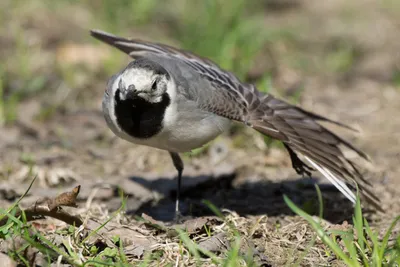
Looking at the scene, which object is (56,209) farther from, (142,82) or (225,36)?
(225,36)

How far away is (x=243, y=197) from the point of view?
6832 mm

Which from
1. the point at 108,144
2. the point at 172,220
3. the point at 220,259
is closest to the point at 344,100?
the point at 108,144

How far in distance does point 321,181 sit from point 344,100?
2.70 metres

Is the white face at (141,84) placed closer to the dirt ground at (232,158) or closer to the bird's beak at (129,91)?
the bird's beak at (129,91)

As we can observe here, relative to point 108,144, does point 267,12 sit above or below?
above

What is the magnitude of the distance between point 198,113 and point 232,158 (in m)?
1.93

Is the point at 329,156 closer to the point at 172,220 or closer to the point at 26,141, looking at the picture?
the point at 172,220

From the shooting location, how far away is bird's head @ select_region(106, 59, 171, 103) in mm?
5336

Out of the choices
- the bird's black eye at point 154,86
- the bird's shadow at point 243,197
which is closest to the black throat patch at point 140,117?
the bird's black eye at point 154,86

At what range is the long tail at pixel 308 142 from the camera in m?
5.95

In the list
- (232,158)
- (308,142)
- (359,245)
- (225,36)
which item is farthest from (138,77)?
(225,36)

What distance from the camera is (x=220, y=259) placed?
465 centimetres

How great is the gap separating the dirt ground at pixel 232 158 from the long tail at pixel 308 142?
392 mm

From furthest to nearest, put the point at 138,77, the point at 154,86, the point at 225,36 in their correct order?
the point at 225,36 → the point at 154,86 → the point at 138,77
